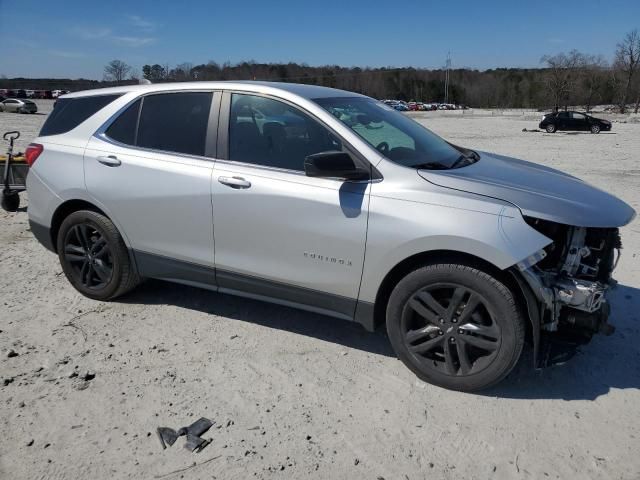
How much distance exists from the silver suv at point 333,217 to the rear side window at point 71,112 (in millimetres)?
15

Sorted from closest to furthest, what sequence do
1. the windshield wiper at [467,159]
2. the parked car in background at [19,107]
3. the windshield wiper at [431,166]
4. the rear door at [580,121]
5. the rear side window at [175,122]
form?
1. the windshield wiper at [431,166]
2. the windshield wiper at [467,159]
3. the rear side window at [175,122]
4. the rear door at [580,121]
5. the parked car in background at [19,107]

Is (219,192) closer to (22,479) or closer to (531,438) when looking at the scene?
(22,479)

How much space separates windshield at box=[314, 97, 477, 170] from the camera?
355 cm

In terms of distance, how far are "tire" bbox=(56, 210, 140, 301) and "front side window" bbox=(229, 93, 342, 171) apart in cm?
137

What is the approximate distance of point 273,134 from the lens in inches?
145

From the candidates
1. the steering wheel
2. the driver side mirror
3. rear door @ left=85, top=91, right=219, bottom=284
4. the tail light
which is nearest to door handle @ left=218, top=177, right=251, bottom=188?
rear door @ left=85, top=91, right=219, bottom=284

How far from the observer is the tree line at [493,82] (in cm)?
7356

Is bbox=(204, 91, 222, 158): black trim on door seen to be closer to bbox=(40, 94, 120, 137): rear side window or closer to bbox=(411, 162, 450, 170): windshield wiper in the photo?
bbox=(40, 94, 120, 137): rear side window

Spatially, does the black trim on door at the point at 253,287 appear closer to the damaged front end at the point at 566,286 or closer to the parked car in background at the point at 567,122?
the damaged front end at the point at 566,286

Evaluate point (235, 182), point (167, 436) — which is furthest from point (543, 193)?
point (167, 436)

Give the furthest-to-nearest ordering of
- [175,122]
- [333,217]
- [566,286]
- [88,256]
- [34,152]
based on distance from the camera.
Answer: [34,152] → [88,256] → [175,122] → [333,217] → [566,286]

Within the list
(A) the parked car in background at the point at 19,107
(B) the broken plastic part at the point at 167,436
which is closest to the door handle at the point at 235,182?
(B) the broken plastic part at the point at 167,436

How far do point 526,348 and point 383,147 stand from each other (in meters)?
1.83

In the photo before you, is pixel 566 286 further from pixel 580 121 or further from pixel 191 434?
pixel 580 121
